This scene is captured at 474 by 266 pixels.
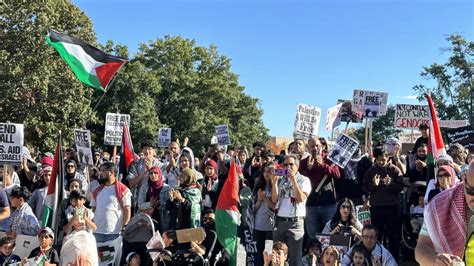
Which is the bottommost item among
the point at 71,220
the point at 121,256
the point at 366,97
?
the point at 121,256

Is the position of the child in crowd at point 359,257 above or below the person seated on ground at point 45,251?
above

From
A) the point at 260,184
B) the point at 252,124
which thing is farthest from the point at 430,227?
the point at 252,124

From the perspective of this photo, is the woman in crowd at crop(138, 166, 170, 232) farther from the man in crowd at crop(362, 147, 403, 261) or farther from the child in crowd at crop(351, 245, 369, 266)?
the man in crowd at crop(362, 147, 403, 261)

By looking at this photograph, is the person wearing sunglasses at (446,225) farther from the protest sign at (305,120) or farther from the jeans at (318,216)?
the protest sign at (305,120)

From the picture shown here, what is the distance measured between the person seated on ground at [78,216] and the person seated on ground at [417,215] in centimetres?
438

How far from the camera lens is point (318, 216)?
8500 mm

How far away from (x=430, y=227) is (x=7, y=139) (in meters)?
8.02

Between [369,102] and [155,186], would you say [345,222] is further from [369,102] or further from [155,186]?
[369,102]

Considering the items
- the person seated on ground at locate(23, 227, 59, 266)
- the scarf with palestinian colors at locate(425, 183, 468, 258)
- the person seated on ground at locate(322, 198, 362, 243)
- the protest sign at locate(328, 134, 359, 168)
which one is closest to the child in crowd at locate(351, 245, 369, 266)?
the person seated on ground at locate(322, 198, 362, 243)

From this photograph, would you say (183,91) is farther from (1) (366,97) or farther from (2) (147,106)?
(1) (366,97)

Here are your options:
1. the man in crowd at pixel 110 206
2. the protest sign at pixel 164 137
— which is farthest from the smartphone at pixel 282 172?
the protest sign at pixel 164 137

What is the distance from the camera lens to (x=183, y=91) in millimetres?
45969

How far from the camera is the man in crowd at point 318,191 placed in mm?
8461

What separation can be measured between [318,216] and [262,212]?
961mm
